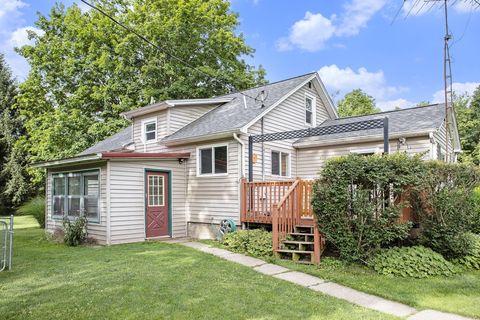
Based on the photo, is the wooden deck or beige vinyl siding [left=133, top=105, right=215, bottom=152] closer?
the wooden deck

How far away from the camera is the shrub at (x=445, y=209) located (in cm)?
695

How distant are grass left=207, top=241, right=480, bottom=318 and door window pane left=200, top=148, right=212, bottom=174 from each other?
506 cm

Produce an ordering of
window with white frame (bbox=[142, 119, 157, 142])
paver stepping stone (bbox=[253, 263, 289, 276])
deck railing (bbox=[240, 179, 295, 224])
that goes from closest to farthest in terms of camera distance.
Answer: paver stepping stone (bbox=[253, 263, 289, 276]) → deck railing (bbox=[240, 179, 295, 224]) → window with white frame (bbox=[142, 119, 157, 142])

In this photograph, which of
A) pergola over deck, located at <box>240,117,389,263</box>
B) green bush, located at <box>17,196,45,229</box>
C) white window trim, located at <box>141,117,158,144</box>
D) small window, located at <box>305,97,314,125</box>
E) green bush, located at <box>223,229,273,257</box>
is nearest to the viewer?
pergola over deck, located at <box>240,117,389,263</box>

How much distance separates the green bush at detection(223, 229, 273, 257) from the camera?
8.22m

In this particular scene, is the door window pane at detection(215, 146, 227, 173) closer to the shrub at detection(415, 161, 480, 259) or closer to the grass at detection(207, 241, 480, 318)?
the grass at detection(207, 241, 480, 318)

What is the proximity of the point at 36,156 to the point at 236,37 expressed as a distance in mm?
15980

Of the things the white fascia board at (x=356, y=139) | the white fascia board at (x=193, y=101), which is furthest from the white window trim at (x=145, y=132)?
the white fascia board at (x=356, y=139)

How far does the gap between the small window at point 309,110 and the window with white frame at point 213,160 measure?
14.4 feet

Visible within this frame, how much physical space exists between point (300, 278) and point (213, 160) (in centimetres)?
565

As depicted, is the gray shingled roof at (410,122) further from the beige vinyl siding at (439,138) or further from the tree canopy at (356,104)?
the tree canopy at (356,104)

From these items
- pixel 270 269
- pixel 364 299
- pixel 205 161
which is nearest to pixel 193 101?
pixel 205 161

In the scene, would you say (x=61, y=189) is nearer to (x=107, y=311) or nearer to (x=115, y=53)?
(x=107, y=311)

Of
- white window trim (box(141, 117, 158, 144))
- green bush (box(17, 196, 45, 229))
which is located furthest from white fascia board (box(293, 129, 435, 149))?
green bush (box(17, 196, 45, 229))
